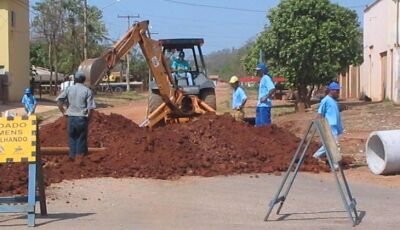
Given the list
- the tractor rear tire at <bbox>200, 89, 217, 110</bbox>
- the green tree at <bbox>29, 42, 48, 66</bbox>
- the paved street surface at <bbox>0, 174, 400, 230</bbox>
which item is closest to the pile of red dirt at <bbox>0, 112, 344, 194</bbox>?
the paved street surface at <bbox>0, 174, 400, 230</bbox>

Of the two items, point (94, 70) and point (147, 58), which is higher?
point (147, 58)

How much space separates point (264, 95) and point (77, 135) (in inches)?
175

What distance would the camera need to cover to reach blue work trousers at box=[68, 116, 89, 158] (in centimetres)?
1264

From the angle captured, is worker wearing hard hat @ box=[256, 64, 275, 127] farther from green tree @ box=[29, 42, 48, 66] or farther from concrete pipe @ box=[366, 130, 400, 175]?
green tree @ box=[29, 42, 48, 66]

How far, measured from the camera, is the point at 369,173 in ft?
43.9

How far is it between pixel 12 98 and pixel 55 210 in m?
40.8

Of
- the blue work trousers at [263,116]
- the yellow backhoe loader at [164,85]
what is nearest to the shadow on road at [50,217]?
the yellow backhoe loader at [164,85]

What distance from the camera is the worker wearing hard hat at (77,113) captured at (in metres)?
12.6

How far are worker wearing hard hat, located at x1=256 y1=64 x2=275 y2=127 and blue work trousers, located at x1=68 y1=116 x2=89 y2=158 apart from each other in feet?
14.0

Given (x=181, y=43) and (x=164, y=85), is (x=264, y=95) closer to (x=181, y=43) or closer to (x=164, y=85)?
(x=164, y=85)

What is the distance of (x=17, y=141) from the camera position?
9070mm

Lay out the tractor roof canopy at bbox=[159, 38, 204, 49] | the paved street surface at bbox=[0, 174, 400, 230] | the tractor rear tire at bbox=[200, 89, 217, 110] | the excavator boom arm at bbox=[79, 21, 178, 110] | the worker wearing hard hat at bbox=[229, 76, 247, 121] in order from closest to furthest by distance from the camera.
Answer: the paved street surface at bbox=[0, 174, 400, 230], the excavator boom arm at bbox=[79, 21, 178, 110], the worker wearing hard hat at bbox=[229, 76, 247, 121], the tractor rear tire at bbox=[200, 89, 217, 110], the tractor roof canopy at bbox=[159, 38, 204, 49]

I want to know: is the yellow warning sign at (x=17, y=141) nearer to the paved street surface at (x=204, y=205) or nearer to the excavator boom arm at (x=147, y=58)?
the paved street surface at (x=204, y=205)

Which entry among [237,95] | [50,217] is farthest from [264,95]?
[50,217]
